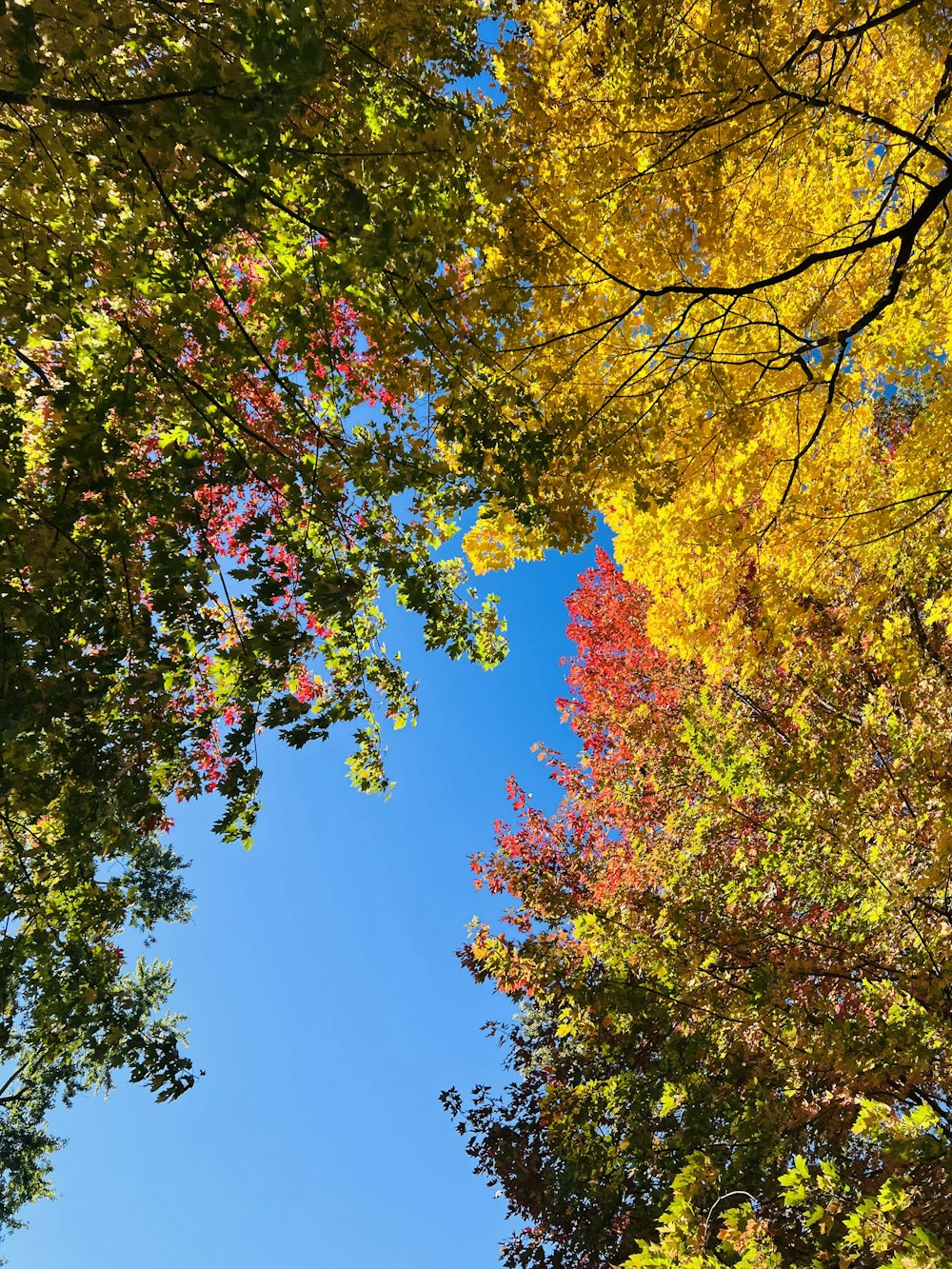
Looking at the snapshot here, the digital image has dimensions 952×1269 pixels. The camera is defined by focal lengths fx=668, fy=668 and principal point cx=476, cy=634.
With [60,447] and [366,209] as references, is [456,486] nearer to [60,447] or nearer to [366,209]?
[366,209]

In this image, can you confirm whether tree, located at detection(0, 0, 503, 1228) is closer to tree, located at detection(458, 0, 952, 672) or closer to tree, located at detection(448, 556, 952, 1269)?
tree, located at detection(458, 0, 952, 672)

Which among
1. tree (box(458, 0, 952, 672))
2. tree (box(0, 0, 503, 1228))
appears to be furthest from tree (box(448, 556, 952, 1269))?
tree (box(0, 0, 503, 1228))

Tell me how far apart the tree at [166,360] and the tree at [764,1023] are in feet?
8.76

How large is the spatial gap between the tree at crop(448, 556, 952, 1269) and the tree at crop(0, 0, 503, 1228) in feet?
8.76

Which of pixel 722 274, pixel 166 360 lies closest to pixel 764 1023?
pixel 166 360

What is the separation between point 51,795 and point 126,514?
57.0 inches

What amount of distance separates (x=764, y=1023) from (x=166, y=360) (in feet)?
15.5

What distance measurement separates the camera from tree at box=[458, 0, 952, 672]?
4.02m

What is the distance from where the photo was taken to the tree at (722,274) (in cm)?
402

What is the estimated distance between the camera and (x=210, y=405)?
13.3ft

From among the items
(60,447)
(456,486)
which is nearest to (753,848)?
(456,486)

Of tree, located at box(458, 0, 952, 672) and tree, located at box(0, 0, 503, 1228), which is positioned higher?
tree, located at box(458, 0, 952, 672)

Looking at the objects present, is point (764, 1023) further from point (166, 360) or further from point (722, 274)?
point (722, 274)

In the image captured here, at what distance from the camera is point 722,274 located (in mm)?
5383
